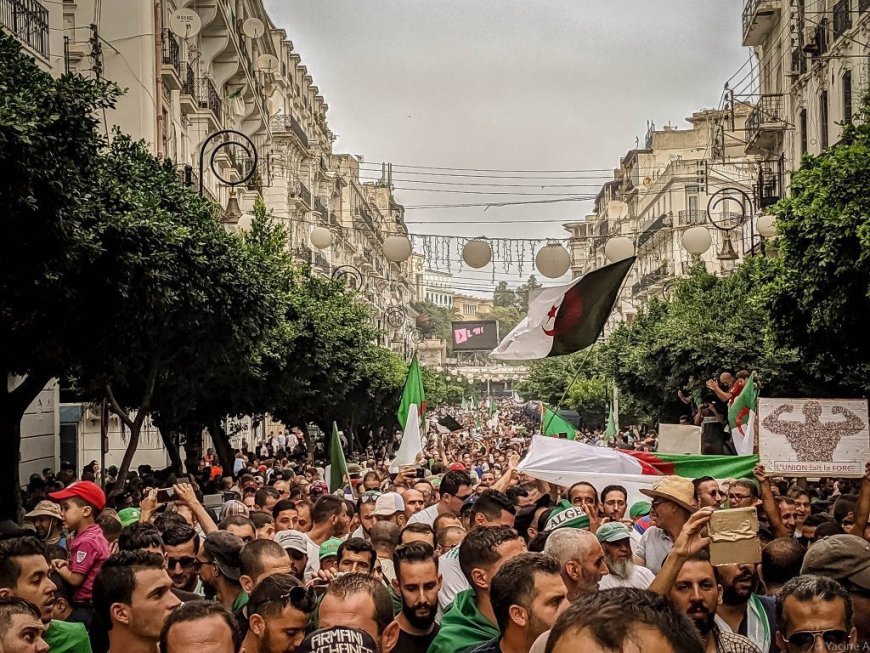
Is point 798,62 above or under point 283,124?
under

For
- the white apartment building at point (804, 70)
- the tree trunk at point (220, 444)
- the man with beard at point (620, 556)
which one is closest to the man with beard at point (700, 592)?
the man with beard at point (620, 556)

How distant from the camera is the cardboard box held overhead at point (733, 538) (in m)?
5.18

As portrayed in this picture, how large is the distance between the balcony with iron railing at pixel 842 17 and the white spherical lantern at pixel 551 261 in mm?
12040

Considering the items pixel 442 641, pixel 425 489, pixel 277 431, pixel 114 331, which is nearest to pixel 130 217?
pixel 114 331

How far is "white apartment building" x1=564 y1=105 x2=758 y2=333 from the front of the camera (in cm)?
6050

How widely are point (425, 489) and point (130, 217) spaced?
5298 mm

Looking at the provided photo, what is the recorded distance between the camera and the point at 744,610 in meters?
6.38

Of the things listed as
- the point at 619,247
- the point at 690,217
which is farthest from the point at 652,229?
the point at 619,247

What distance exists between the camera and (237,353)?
22812 millimetres

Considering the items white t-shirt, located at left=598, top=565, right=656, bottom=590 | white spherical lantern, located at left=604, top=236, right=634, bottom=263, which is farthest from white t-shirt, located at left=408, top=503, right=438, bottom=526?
white spherical lantern, located at left=604, top=236, right=634, bottom=263

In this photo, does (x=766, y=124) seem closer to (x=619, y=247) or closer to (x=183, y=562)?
(x=619, y=247)

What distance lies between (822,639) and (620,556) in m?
2.40

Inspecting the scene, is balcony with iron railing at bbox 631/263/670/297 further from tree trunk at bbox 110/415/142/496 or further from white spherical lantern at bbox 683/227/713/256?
tree trunk at bbox 110/415/142/496

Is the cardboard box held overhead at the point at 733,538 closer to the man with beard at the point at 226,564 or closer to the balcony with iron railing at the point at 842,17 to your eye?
the man with beard at the point at 226,564
